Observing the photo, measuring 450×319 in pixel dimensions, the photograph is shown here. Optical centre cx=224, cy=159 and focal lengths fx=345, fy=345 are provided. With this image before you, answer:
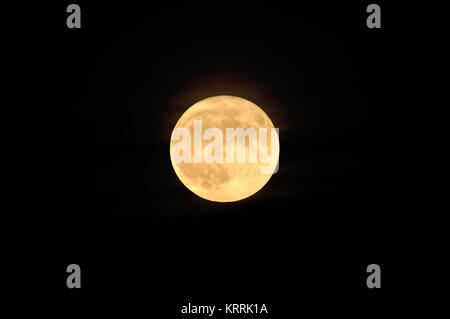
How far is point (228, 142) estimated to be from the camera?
14.2 feet

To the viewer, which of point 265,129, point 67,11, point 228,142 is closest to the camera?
point 228,142

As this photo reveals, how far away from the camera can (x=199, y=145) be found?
440cm

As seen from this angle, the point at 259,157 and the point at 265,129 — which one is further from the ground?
the point at 265,129

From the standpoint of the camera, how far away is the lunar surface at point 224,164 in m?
4.39

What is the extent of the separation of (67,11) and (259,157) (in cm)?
374

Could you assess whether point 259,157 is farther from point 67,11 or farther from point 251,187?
point 67,11

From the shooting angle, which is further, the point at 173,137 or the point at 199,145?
the point at 173,137

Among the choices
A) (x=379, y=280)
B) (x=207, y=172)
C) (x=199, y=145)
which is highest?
(x=199, y=145)

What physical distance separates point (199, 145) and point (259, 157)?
79cm

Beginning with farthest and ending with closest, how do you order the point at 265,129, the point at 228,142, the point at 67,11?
the point at 67,11 < the point at 265,129 < the point at 228,142

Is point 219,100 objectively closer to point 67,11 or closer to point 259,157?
point 259,157

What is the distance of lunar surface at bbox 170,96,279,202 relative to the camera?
4.39m

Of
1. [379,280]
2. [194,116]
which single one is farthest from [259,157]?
[379,280]

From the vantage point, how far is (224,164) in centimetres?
434
